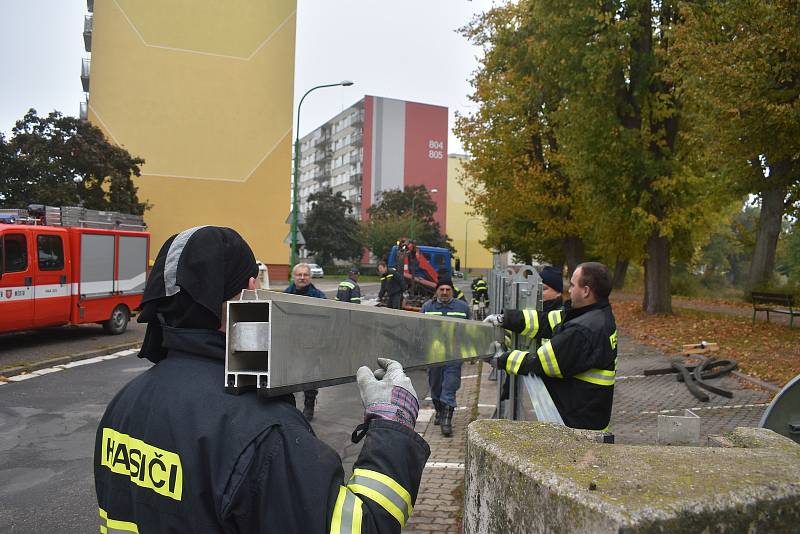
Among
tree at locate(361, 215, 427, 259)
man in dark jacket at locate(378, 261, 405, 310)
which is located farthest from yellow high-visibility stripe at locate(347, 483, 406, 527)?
tree at locate(361, 215, 427, 259)

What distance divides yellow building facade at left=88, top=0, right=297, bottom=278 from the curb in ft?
77.4

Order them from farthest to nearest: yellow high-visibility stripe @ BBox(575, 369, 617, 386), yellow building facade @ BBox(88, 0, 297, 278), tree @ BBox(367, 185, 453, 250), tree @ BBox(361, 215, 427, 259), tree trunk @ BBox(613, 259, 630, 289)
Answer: tree @ BBox(367, 185, 453, 250), tree @ BBox(361, 215, 427, 259), tree trunk @ BBox(613, 259, 630, 289), yellow building facade @ BBox(88, 0, 297, 278), yellow high-visibility stripe @ BBox(575, 369, 617, 386)

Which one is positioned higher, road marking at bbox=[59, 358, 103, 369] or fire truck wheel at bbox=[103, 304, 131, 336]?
fire truck wheel at bbox=[103, 304, 131, 336]

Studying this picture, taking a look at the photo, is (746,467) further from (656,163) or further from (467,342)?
(656,163)

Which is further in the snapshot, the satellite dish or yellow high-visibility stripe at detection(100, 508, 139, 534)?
the satellite dish

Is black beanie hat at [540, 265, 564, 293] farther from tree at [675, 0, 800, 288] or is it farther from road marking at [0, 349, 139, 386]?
road marking at [0, 349, 139, 386]

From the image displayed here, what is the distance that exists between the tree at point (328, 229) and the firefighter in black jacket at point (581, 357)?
58.7 m

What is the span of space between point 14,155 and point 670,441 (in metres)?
30.2

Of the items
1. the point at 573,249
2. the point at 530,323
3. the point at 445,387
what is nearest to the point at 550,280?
the point at 445,387

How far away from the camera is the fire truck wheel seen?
1397 centimetres

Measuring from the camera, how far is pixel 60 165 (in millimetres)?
Result: 27000

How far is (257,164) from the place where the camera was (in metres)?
38.2

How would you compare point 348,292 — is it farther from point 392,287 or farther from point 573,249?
point 573,249

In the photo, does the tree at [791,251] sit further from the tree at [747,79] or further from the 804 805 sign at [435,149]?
the 804 805 sign at [435,149]
